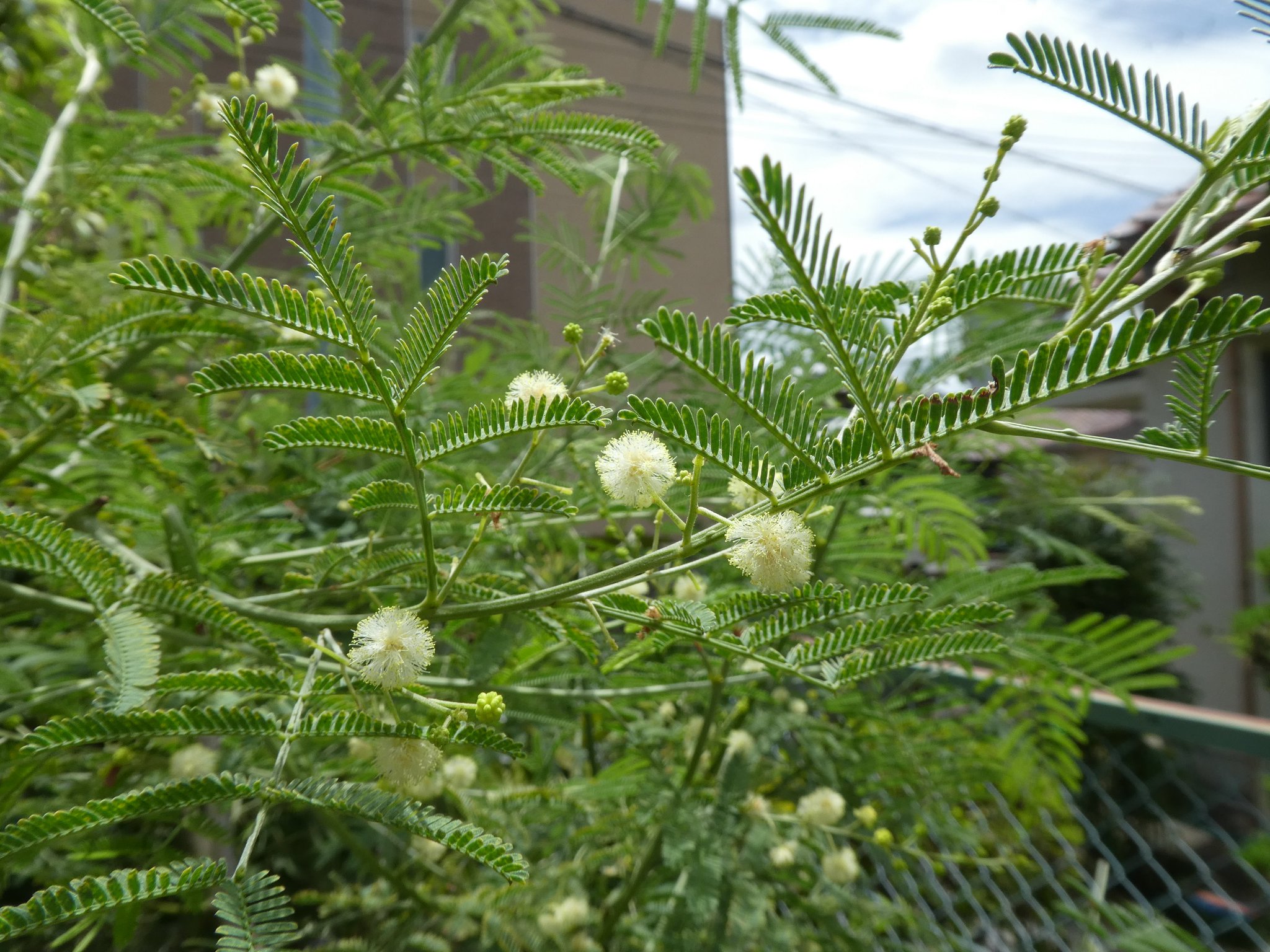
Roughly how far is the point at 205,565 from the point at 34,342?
0.27m

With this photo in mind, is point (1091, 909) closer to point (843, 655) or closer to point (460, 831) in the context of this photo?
point (843, 655)

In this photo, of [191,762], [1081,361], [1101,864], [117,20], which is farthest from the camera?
[1101,864]

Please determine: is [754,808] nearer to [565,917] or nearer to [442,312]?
[565,917]

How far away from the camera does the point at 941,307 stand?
47 cm

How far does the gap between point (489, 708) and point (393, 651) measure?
68mm

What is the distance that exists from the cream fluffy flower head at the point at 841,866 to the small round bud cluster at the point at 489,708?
3.03 ft

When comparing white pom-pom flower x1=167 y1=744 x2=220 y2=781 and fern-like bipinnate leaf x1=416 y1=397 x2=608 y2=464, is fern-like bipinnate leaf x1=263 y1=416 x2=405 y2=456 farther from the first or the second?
white pom-pom flower x1=167 y1=744 x2=220 y2=781

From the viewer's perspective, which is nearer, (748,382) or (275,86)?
(748,382)

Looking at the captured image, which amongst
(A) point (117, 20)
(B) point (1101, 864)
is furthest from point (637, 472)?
(B) point (1101, 864)

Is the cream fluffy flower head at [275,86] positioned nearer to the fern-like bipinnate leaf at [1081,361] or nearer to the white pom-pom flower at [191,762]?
the white pom-pom flower at [191,762]

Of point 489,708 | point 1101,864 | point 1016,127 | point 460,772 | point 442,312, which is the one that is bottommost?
point 1101,864

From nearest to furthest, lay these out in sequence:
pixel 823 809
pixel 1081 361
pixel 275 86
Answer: pixel 1081 361, pixel 823 809, pixel 275 86

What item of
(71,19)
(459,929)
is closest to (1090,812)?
(459,929)

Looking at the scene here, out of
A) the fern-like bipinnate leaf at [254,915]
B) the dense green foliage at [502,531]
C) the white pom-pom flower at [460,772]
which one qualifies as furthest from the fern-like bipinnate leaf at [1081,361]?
the white pom-pom flower at [460,772]
